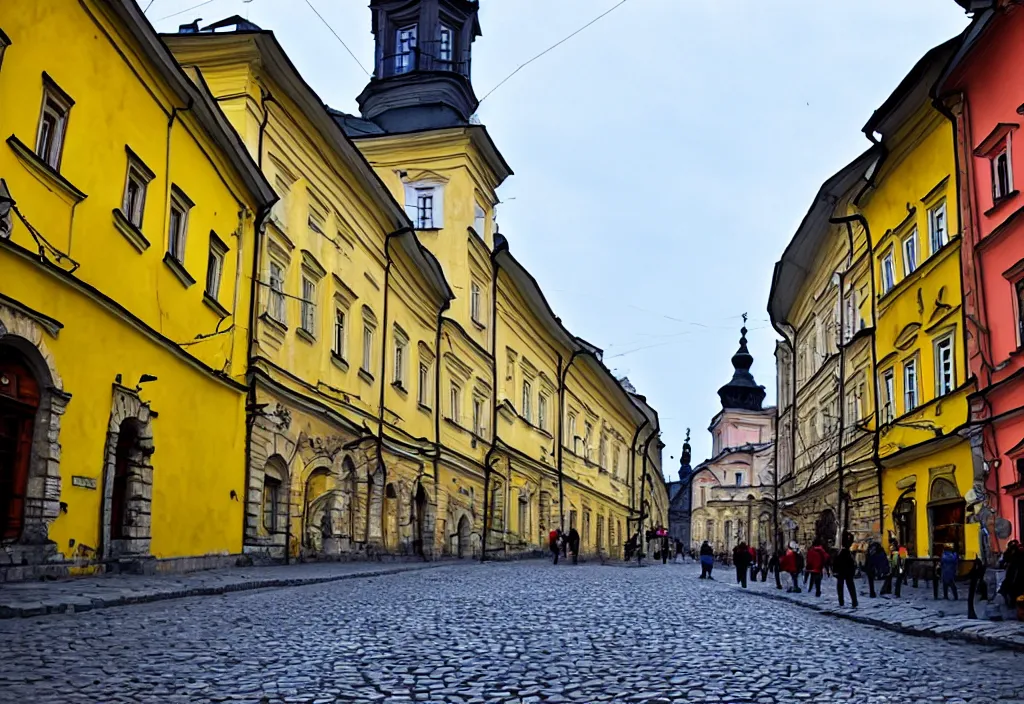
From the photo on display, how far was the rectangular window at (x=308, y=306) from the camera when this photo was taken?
25.4 meters

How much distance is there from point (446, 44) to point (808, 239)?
49.2 ft

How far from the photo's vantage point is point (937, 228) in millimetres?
23516

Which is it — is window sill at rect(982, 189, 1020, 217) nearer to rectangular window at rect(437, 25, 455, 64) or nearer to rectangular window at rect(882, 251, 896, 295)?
rectangular window at rect(882, 251, 896, 295)

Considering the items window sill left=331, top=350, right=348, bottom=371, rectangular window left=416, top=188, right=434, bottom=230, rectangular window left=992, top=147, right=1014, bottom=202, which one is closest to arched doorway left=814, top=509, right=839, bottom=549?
rectangular window left=992, top=147, right=1014, bottom=202

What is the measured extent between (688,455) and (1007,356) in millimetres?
123493

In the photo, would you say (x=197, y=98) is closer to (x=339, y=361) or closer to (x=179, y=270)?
(x=179, y=270)

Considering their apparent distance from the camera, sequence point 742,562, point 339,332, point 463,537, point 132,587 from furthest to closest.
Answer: point 463,537 < point 339,332 < point 742,562 < point 132,587

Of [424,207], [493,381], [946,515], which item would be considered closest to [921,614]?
[946,515]

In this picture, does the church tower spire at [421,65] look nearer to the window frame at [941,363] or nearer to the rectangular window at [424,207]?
the rectangular window at [424,207]

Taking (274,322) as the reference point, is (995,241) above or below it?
above

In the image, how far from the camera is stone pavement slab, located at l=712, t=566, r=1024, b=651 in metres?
12.0

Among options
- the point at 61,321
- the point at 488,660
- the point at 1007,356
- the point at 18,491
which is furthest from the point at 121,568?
the point at 1007,356

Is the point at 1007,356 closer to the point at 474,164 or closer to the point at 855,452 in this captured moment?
the point at 855,452

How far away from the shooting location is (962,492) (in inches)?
839
